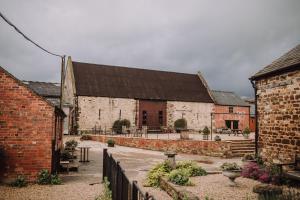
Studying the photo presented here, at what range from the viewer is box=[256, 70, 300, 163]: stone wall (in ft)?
34.2

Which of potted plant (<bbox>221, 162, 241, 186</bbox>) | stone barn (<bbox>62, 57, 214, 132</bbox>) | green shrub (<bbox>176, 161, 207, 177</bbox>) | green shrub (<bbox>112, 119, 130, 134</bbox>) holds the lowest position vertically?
green shrub (<bbox>176, 161, 207, 177</bbox>)

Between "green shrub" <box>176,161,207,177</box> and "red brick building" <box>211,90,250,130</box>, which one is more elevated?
"red brick building" <box>211,90,250,130</box>

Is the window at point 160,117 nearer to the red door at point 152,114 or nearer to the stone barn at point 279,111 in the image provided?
the red door at point 152,114

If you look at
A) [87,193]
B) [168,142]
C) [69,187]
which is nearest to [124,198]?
[87,193]

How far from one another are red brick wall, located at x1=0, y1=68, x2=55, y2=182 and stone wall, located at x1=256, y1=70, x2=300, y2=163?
9.05 meters

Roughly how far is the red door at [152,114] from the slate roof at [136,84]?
0.81m

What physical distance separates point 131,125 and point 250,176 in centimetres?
2500

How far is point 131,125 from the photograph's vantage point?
35.0 m

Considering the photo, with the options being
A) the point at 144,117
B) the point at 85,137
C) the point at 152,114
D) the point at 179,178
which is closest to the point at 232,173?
the point at 179,178

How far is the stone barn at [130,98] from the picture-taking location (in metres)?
32.6

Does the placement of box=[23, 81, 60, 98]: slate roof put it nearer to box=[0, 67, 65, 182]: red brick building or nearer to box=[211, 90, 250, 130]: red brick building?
box=[211, 90, 250, 130]: red brick building

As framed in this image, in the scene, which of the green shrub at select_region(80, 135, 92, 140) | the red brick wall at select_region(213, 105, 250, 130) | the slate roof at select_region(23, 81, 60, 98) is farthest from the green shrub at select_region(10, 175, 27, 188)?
the red brick wall at select_region(213, 105, 250, 130)

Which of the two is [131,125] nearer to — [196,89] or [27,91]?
[196,89]

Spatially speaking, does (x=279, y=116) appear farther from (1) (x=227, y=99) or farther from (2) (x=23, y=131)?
(1) (x=227, y=99)
